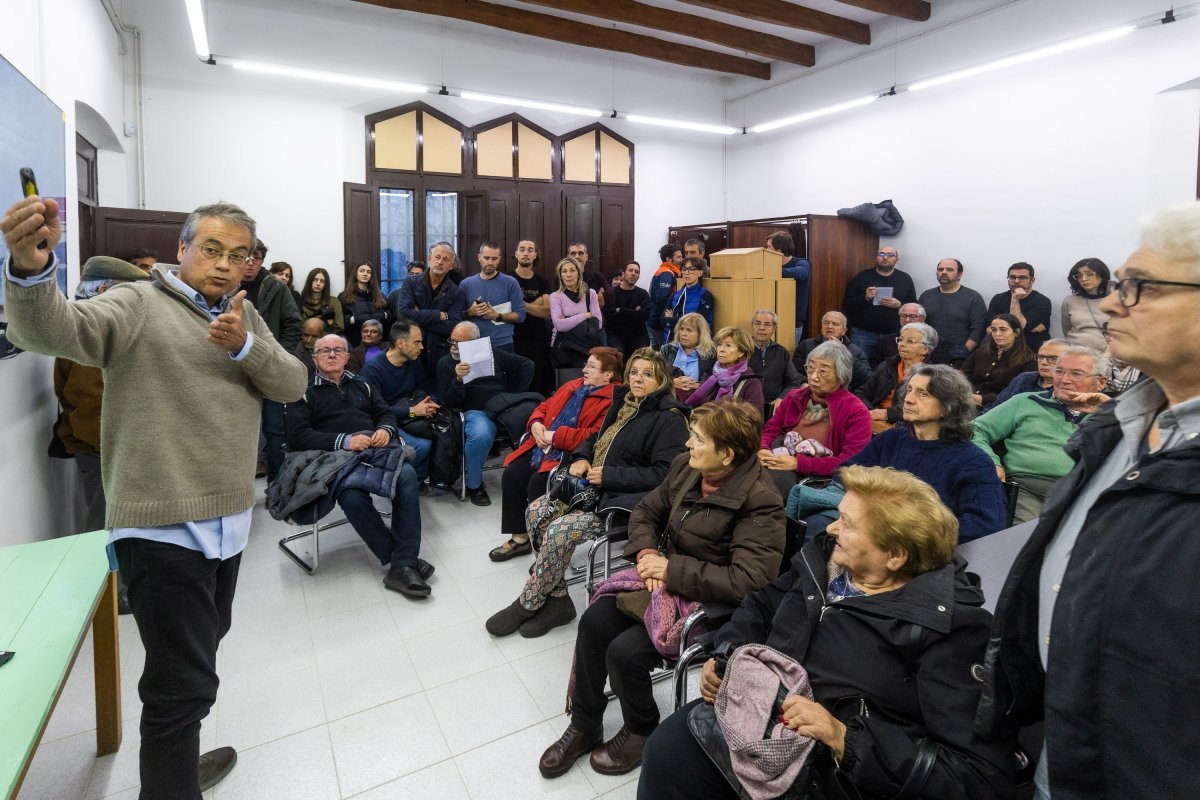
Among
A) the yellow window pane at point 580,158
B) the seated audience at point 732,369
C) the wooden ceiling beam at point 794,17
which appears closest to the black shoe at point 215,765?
the seated audience at point 732,369

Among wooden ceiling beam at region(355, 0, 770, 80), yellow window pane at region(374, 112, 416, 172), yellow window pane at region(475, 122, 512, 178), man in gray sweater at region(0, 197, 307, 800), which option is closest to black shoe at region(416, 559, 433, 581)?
man in gray sweater at region(0, 197, 307, 800)

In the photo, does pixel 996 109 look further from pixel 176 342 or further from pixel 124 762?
pixel 124 762

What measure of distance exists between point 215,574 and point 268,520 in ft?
8.68

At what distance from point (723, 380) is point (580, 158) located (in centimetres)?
468

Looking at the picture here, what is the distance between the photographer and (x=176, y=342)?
150 cm

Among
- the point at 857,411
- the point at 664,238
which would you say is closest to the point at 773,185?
the point at 664,238

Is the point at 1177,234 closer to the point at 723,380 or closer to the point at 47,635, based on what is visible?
the point at 47,635

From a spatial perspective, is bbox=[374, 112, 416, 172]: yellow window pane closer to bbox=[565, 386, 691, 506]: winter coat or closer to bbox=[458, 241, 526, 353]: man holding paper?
bbox=[458, 241, 526, 353]: man holding paper

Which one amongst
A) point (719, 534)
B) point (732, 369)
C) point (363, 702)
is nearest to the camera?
point (719, 534)

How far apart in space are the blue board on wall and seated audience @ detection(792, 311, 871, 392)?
4.06 metres

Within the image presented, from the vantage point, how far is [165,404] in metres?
1.49

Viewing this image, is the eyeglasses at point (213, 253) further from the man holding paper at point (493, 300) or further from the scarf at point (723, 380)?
the man holding paper at point (493, 300)

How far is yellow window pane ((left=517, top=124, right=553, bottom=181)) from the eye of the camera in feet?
24.4

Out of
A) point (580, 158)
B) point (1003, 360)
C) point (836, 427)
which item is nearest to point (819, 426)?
point (836, 427)
